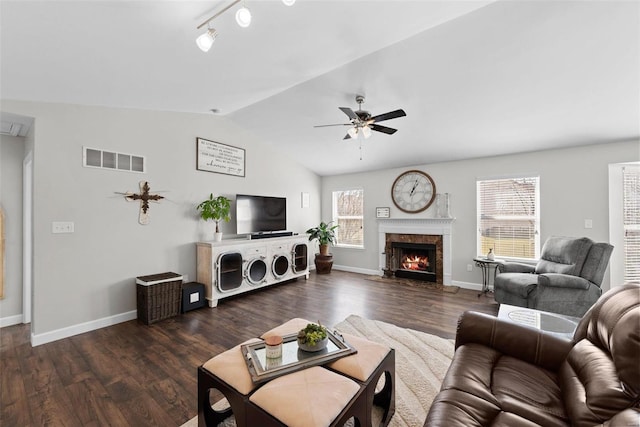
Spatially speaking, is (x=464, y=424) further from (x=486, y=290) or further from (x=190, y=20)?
(x=486, y=290)

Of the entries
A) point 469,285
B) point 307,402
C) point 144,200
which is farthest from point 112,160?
point 469,285

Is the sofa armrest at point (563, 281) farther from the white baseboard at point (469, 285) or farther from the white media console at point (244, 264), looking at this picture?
the white media console at point (244, 264)

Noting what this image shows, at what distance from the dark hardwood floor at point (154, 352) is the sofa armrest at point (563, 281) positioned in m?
0.74

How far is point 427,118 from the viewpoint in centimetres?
365

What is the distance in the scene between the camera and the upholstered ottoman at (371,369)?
1.38 m

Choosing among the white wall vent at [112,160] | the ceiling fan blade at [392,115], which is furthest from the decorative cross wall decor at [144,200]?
the ceiling fan blade at [392,115]

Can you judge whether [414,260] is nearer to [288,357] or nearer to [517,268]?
[517,268]

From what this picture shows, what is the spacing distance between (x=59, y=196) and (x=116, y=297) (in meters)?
1.29

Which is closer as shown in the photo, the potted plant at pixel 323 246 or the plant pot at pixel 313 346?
the plant pot at pixel 313 346

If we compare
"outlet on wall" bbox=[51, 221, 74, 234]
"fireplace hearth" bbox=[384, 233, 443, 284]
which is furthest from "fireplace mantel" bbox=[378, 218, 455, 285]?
"outlet on wall" bbox=[51, 221, 74, 234]

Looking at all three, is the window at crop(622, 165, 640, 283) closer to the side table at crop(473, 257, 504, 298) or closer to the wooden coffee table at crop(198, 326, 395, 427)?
the side table at crop(473, 257, 504, 298)

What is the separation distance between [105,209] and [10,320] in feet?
5.63

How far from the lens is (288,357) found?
153 centimetres

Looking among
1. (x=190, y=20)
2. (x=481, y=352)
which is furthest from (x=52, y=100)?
(x=481, y=352)
